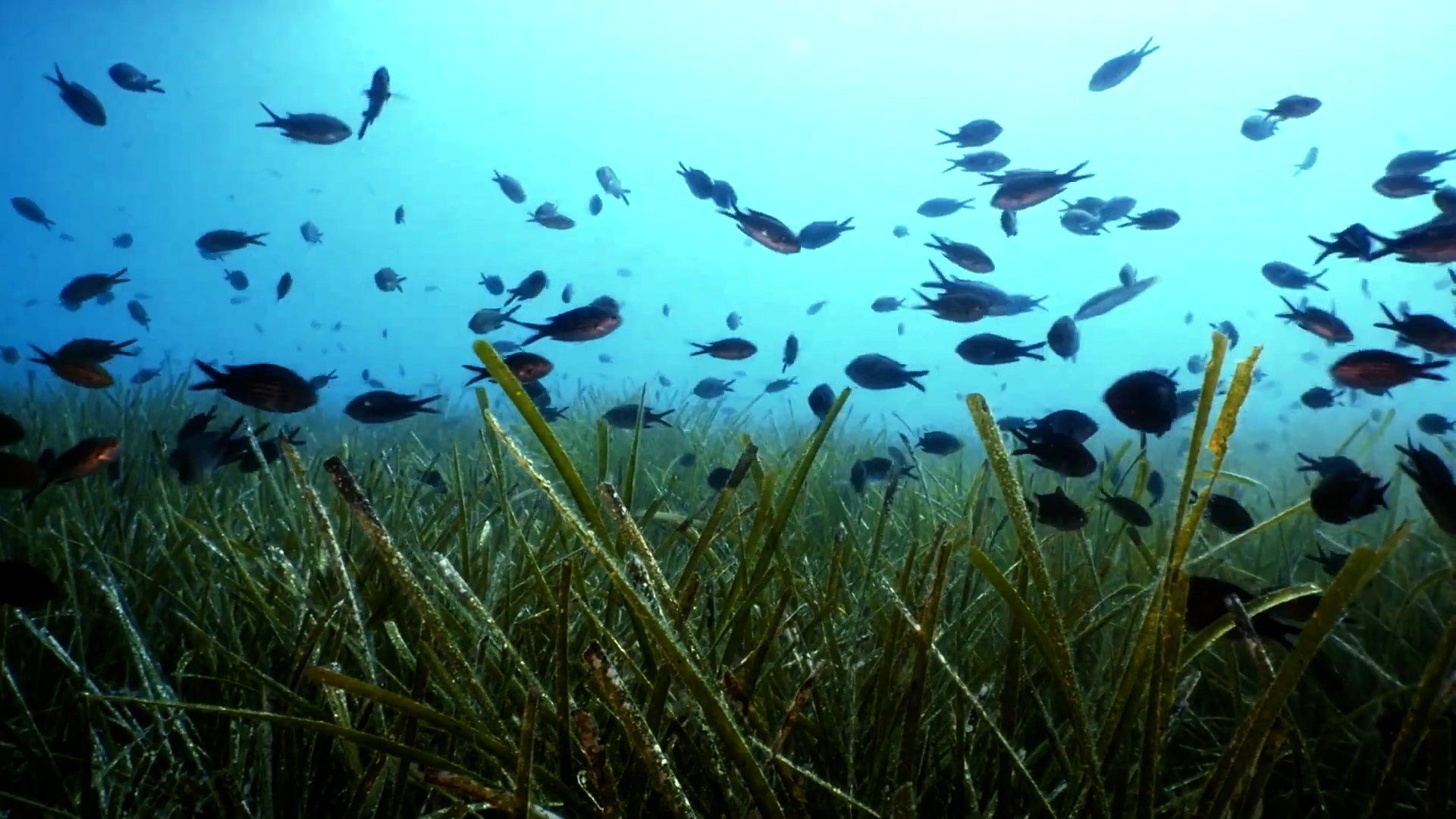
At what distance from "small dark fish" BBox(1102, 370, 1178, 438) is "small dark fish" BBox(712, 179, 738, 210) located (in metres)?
4.83

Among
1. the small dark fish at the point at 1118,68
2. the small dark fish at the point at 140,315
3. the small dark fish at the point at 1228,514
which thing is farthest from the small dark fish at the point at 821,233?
the small dark fish at the point at 140,315

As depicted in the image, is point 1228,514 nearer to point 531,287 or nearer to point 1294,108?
point 1294,108

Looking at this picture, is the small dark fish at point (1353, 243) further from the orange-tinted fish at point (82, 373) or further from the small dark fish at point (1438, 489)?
the orange-tinted fish at point (82, 373)

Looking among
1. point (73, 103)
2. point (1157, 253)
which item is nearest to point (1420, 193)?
point (73, 103)

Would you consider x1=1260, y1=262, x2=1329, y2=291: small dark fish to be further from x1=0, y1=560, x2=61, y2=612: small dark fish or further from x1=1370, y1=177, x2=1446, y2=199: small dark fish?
x1=0, y1=560, x2=61, y2=612: small dark fish

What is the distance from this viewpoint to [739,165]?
120125 millimetres

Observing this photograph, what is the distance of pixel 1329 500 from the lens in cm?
238

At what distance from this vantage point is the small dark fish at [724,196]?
7336mm

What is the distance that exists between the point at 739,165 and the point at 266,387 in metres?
123

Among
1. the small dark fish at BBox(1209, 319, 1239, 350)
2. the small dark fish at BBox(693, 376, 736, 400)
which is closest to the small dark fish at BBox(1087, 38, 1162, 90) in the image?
the small dark fish at BBox(1209, 319, 1239, 350)

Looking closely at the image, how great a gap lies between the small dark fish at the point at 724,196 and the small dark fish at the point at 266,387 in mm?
4567

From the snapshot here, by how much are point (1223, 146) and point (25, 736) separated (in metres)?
148

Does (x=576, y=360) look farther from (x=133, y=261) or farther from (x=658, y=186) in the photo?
(x=133, y=261)

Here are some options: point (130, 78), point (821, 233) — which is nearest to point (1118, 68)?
point (821, 233)
